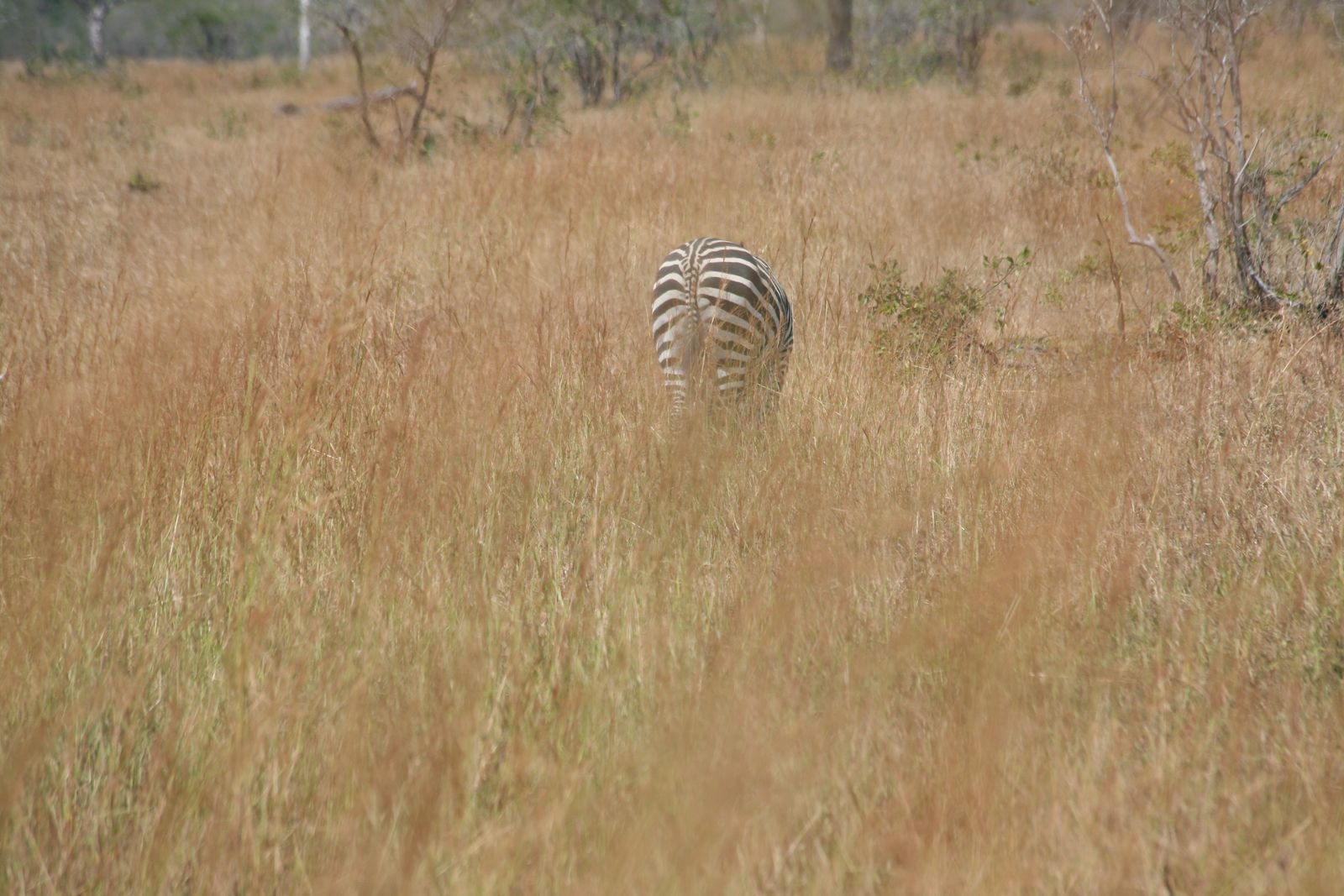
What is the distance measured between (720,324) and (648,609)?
4.96 ft

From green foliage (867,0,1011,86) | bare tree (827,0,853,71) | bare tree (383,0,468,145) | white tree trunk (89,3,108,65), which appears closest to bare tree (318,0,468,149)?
bare tree (383,0,468,145)

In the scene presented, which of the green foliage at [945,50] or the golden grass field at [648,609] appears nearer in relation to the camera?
the golden grass field at [648,609]

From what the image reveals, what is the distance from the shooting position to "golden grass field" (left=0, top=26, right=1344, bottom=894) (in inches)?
63.7

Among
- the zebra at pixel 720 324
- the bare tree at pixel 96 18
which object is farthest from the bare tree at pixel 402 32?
the bare tree at pixel 96 18

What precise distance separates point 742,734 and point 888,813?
1.04 ft

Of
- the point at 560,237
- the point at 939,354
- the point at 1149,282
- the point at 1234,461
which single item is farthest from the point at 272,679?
the point at 1149,282

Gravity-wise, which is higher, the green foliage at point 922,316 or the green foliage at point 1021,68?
the green foliage at point 1021,68

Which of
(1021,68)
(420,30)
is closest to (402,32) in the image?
(420,30)

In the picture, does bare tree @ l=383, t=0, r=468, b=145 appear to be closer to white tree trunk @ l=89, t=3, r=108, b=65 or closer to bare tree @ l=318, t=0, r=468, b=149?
bare tree @ l=318, t=0, r=468, b=149

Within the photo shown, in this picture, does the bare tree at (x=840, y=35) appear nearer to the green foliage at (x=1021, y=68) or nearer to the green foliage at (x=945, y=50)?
the green foliage at (x=945, y=50)

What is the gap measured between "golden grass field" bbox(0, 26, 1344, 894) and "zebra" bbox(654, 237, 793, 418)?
18 centimetres

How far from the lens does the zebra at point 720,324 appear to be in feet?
11.5

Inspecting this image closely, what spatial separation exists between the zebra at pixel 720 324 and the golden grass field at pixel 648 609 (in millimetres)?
184

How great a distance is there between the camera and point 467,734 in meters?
1.69
